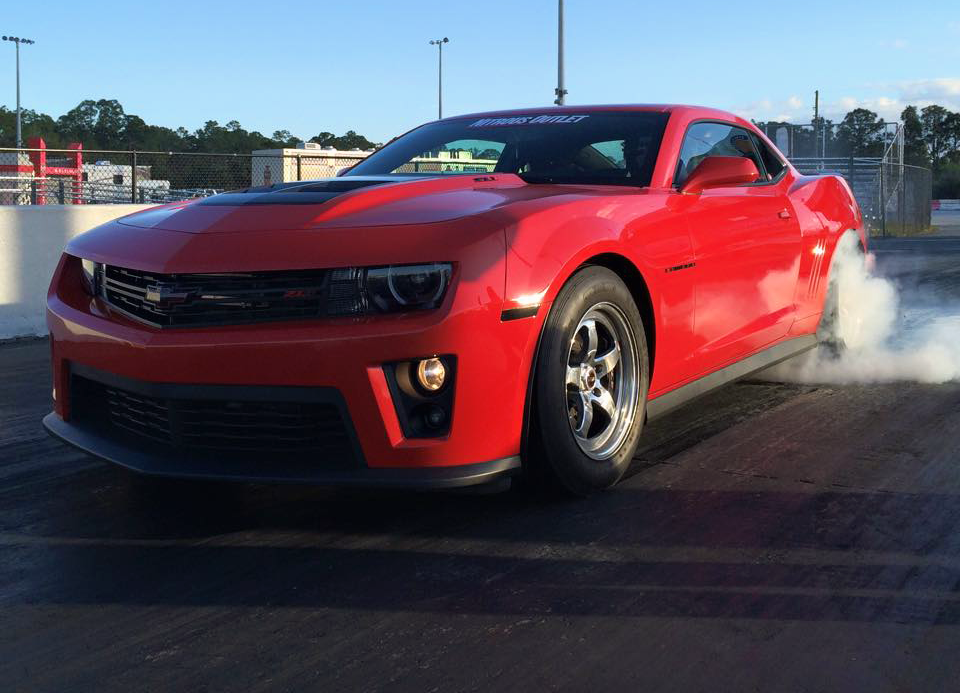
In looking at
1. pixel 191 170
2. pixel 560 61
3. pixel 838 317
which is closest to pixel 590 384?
pixel 838 317

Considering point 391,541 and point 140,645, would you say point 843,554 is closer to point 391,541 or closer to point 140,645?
point 391,541

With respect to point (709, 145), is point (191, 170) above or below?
above

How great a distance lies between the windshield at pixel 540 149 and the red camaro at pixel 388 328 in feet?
0.63

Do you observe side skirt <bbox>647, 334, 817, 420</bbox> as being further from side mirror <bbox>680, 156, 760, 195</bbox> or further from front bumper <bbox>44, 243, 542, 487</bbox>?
front bumper <bbox>44, 243, 542, 487</bbox>

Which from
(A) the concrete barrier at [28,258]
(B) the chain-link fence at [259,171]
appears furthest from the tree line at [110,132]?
(A) the concrete barrier at [28,258]

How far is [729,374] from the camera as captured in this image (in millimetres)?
4395

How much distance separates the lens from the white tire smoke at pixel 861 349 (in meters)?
5.67

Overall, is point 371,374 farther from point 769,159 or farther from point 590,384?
point 769,159

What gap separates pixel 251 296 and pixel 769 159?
321 cm

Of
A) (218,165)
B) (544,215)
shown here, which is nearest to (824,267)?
(544,215)

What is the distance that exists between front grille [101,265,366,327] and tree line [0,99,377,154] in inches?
1786

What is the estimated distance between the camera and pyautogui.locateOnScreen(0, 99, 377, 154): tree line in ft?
184

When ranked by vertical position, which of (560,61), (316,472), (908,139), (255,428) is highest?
(908,139)

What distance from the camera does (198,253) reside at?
10.1 ft
